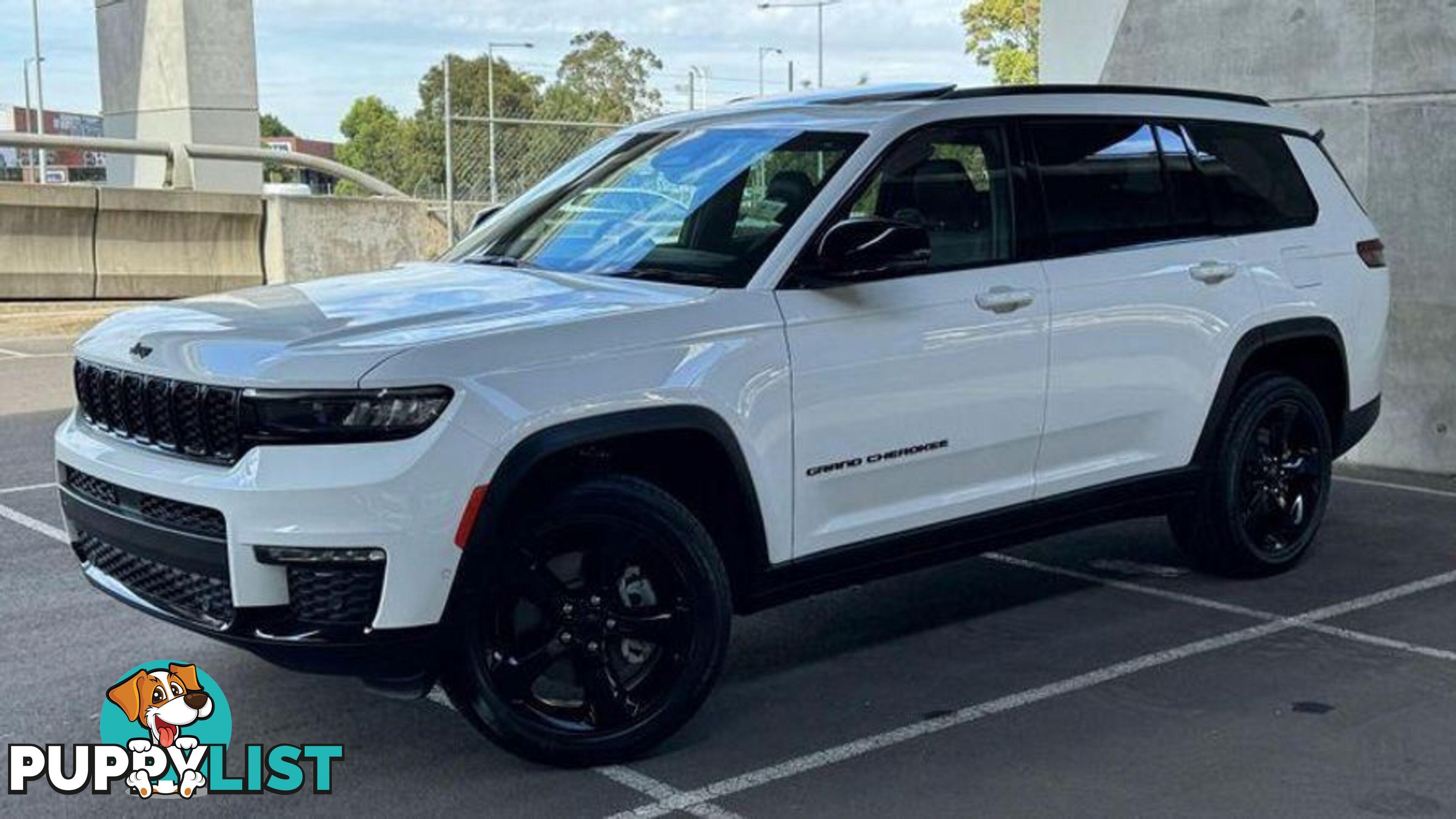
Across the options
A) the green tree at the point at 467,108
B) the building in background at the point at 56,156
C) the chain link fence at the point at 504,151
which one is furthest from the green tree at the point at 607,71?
the chain link fence at the point at 504,151

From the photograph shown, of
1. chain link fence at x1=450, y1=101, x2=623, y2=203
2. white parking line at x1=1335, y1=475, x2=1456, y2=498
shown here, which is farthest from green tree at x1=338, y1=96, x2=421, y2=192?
white parking line at x1=1335, y1=475, x2=1456, y2=498

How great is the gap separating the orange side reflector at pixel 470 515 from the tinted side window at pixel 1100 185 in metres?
2.47

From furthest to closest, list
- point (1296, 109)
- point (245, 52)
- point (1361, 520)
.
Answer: point (245, 52) → point (1296, 109) → point (1361, 520)

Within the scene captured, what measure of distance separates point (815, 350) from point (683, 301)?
452 millimetres

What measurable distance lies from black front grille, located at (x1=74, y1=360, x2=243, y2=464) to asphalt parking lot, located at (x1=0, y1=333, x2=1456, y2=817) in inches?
38.6

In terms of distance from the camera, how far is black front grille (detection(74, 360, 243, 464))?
4.18m

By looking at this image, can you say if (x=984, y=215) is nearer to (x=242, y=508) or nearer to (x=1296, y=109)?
(x=242, y=508)

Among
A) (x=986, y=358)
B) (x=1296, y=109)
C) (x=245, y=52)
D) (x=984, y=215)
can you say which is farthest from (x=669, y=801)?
(x=245, y=52)

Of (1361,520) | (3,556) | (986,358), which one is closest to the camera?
(986,358)

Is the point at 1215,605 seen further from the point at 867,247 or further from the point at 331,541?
the point at 331,541

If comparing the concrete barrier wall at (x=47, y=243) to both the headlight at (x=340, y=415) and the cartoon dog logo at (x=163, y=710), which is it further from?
the headlight at (x=340, y=415)

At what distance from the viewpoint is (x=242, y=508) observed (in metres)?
4.04

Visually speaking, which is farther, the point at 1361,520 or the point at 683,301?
the point at 1361,520

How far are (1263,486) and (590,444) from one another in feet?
11.0
